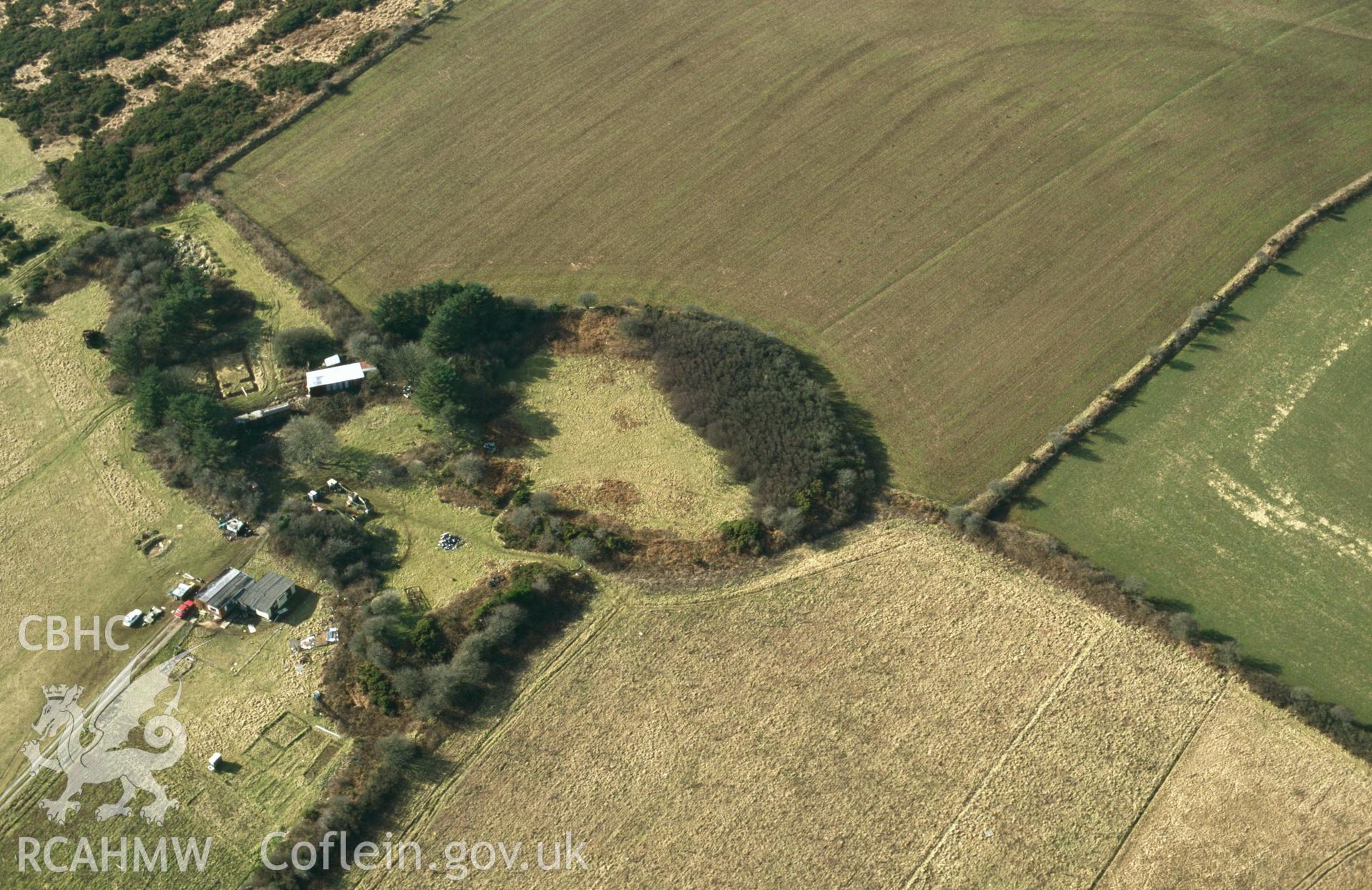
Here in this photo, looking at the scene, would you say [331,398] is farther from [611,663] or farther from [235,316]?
[611,663]

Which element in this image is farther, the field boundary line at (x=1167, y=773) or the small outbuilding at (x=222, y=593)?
the small outbuilding at (x=222, y=593)

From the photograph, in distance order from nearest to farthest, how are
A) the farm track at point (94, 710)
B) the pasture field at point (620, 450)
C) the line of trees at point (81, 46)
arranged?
the farm track at point (94, 710) < the pasture field at point (620, 450) < the line of trees at point (81, 46)

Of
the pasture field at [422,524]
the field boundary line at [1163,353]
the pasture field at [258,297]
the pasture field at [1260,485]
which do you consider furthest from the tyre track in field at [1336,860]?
the pasture field at [258,297]

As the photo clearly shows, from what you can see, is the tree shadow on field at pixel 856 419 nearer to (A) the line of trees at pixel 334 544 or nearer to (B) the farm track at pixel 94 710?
(A) the line of trees at pixel 334 544

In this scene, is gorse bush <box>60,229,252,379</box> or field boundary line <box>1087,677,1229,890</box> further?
gorse bush <box>60,229,252,379</box>

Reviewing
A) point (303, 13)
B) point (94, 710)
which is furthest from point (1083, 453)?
point (303, 13)

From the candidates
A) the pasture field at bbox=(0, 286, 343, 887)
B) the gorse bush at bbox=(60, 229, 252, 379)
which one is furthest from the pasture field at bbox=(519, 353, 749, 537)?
the gorse bush at bbox=(60, 229, 252, 379)

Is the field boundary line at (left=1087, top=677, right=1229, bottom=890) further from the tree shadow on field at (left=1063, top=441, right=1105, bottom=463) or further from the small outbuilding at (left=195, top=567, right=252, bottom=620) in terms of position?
the small outbuilding at (left=195, top=567, right=252, bottom=620)
